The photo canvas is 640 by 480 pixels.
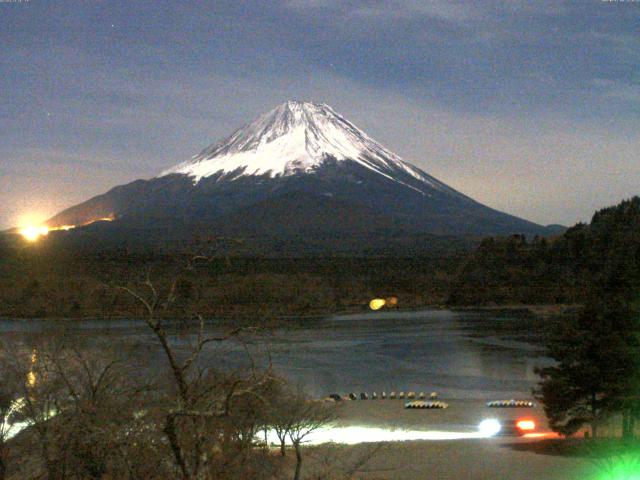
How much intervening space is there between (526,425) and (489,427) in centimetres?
66

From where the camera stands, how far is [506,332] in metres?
34.4

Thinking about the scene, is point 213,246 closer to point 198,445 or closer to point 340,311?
point 198,445

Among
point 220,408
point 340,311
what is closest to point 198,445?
point 220,408

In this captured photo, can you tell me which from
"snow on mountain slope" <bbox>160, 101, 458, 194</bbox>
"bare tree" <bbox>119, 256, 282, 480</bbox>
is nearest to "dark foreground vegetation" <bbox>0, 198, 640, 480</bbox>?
"bare tree" <bbox>119, 256, 282, 480</bbox>

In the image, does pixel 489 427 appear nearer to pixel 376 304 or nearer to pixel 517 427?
pixel 517 427

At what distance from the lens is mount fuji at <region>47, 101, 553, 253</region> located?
72.5 metres

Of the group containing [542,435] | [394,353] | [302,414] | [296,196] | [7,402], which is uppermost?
[296,196]

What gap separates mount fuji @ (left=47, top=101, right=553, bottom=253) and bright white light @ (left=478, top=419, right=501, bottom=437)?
4571 centimetres

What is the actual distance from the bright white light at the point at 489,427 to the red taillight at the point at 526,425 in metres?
0.38

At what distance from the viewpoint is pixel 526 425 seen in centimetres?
1387

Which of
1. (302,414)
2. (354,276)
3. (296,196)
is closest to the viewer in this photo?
(302,414)

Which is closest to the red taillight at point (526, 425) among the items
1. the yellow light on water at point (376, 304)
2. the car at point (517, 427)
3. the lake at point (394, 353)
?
the car at point (517, 427)

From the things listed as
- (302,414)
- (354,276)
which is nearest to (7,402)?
(302,414)

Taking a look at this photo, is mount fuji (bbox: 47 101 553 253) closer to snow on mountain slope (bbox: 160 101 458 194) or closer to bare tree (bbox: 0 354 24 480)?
snow on mountain slope (bbox: 160 101 458 194)
